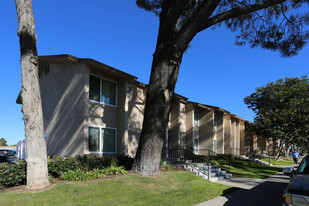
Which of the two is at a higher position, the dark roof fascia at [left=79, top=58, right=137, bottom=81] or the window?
the dark roof fascia at [left=79, top=58, right=137, bottom=81]

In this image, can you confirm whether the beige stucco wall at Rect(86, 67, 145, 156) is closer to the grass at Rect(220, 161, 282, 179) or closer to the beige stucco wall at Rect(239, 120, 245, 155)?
the grass at Rect(220, 161, 282, 179)

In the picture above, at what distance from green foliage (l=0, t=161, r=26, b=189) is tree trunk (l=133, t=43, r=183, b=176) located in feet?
13.2

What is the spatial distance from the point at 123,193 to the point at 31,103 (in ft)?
13.8

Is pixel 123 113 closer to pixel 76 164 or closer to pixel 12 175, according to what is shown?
pixel 76 164

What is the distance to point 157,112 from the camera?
10305 millimetres

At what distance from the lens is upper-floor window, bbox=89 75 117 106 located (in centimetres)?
1333

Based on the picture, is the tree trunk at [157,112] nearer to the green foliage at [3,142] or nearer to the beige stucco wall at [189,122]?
the beige stucco wall at [189,122]

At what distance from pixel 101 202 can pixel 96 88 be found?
24.9 feet

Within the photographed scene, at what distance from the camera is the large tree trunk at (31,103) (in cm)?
814

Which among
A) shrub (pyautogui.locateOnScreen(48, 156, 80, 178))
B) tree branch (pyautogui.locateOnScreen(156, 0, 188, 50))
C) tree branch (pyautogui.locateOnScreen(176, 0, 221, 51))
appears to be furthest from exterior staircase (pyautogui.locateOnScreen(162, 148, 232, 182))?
tree branch (pyautogui.locateOnScreen(156, 0, 188, 50))

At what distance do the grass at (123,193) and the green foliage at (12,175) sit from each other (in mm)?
730

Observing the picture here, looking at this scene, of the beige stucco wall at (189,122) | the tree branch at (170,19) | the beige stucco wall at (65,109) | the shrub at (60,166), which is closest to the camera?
the shrub at (60,166)

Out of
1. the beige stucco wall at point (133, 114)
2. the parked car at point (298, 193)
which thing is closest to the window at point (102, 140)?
the beige stucco wall at point (133, 114)

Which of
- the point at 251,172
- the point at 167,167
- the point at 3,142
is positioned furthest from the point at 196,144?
the point at 3,142
